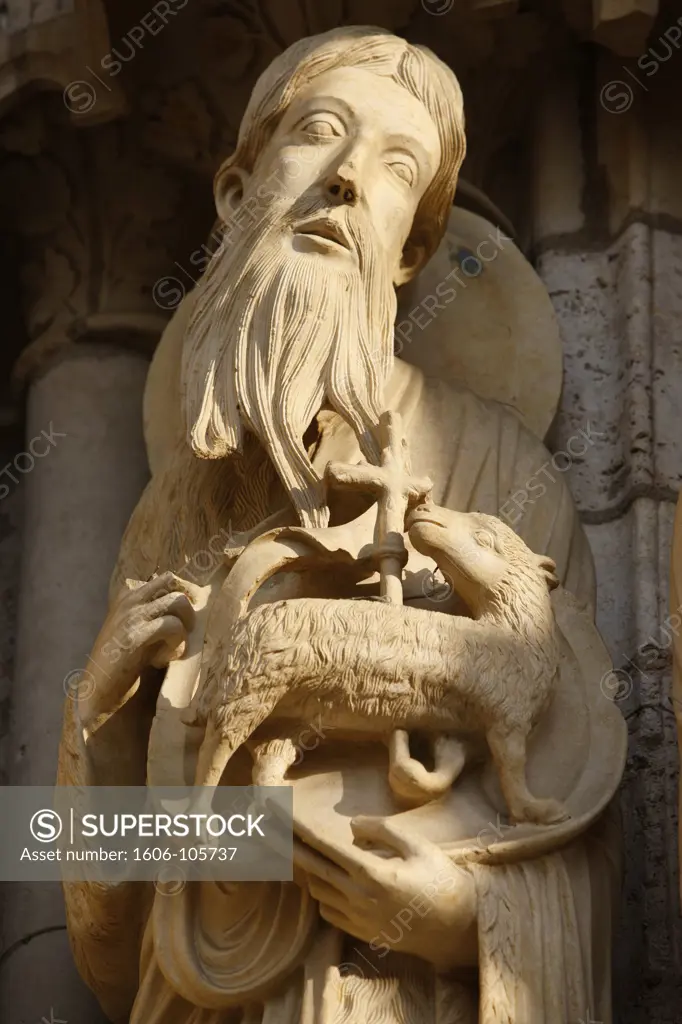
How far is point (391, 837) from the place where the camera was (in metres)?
3.22

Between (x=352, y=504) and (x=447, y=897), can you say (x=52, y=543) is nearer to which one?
(x=352, y=504)

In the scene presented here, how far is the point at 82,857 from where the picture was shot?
3.49 meters

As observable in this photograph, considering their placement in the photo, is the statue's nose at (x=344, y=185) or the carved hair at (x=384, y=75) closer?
the statue's nose at (x=344, y=185)

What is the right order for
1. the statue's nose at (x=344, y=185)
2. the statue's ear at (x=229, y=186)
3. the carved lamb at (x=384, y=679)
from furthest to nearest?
the statue's ear at (x=229, y=186) < the statue's nose at (x=344, y=185) < the carved lamb at (x=384, y=679)

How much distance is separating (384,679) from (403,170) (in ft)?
3.05

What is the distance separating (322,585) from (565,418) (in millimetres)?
938

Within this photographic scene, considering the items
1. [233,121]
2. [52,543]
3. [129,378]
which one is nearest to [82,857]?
[52,543]

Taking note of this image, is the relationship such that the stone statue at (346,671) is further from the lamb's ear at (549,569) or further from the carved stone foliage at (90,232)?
the carved stone foliage at (90,232)

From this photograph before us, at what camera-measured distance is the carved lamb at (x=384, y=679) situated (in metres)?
3.29
